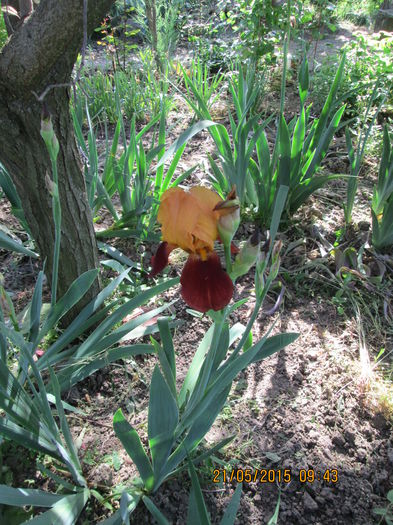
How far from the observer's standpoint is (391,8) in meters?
6.14

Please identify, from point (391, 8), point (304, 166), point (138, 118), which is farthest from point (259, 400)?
point (391, 8)

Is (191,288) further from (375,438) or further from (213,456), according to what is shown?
(375,438)

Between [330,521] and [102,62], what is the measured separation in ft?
14.8

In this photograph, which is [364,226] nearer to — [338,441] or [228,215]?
[338,441]

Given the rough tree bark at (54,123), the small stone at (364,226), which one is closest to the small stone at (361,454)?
the rough tree bark at (54,123)

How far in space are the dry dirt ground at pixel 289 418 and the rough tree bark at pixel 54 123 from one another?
441mm

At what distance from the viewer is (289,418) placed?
4.72 feet

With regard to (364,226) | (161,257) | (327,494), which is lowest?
(327,494)

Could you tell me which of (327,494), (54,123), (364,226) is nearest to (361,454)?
(327,494)

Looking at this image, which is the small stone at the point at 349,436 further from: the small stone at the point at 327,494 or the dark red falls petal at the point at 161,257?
the dark red falls petal at the point at 161,257

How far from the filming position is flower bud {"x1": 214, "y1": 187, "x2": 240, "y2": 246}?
76cm

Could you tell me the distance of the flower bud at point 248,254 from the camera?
79 cm

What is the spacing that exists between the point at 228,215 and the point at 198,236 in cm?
7

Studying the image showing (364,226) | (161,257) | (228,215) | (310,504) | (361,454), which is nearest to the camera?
(228,215)
